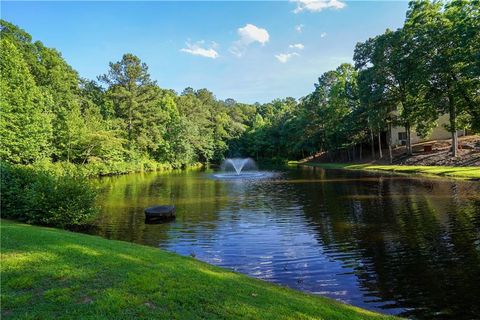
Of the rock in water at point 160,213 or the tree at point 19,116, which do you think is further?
the tree at point 19,116

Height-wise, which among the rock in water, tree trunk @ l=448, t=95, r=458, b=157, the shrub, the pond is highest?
tree trunk @ l=448, t=95, r=458, b=157

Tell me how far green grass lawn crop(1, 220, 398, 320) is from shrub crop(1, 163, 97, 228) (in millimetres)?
7431

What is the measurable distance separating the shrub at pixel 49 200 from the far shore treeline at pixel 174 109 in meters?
0.09

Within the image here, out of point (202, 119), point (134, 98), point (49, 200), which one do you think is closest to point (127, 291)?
point (49, 200)

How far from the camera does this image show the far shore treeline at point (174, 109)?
34.0 meters

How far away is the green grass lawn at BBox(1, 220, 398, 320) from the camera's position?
5562 mm

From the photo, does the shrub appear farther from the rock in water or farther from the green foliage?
the green foliage

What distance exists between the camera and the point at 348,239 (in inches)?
530

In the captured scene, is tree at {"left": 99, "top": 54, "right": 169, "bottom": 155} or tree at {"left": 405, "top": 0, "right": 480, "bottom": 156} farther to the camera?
tree at {"left": 99, "top": 54, "right": 169, "bottom": 155}

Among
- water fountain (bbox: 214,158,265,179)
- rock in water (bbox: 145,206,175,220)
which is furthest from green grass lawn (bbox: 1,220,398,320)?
water fountain (bbox: 214,158,265,179)

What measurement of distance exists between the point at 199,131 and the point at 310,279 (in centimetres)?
8452

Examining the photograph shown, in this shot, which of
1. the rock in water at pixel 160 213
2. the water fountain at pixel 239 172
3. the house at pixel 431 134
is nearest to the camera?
the rock in water at pixel 160 213

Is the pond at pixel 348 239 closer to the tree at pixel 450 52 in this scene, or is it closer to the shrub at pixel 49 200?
the shrub at pixel 49 200

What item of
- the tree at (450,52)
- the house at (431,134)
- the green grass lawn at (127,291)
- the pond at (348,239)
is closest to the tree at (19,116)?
the pond at (348,239)
